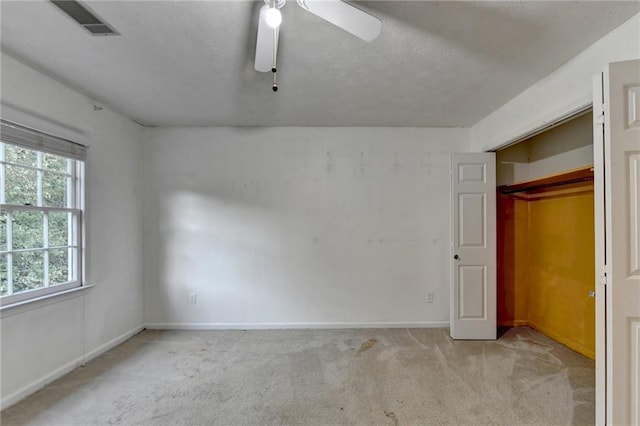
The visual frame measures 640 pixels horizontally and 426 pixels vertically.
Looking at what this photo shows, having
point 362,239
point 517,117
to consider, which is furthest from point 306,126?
point 517,117

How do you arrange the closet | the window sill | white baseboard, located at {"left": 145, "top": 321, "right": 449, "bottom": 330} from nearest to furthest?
the window sill
the closet
white baseboard, located at {"left": 145, "top": 321, "right": 449, "bottom": 330}

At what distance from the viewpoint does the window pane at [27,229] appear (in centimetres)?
221

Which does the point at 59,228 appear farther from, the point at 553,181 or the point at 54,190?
the point at 553,181

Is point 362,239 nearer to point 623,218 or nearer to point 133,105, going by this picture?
point 623,218

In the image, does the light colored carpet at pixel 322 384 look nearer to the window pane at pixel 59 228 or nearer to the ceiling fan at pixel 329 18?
the window pane at pixel 59 228

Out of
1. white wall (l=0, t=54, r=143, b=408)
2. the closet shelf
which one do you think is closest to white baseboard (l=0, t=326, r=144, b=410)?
white wall (l=0, t=54, r=143, b=408)

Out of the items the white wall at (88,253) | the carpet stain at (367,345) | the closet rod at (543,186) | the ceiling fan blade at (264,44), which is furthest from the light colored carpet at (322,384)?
the ceiling fan blade at (264,44)

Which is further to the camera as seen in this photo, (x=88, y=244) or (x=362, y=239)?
(x=362, y=239)

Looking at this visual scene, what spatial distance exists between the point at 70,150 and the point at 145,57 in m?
1.25

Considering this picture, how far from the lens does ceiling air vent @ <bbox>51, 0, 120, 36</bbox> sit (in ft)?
5.10

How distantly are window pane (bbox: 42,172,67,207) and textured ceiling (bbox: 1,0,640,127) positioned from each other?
0.82 meters

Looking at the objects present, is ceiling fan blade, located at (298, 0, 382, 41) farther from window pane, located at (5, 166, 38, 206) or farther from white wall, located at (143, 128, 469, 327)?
window pane, located at (5, 166, 38, 206)

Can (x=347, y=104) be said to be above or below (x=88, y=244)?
above

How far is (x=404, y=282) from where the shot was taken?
361cm
